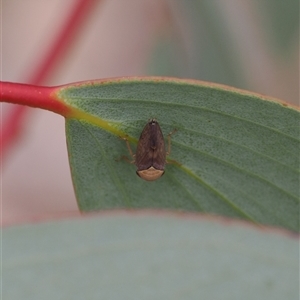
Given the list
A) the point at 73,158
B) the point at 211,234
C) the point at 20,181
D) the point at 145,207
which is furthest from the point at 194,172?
the point at 20,181

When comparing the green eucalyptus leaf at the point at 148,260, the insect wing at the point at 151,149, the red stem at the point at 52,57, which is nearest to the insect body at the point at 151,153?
the insect wing at the point at 151,149

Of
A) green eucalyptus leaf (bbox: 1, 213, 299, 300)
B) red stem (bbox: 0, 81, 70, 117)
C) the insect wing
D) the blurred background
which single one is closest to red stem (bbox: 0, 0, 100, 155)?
the blurred background

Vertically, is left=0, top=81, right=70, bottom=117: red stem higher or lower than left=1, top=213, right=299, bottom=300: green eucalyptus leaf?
higher

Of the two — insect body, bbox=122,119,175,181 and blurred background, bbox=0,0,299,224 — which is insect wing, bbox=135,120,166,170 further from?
blurred background, bbox=0,0,299,224

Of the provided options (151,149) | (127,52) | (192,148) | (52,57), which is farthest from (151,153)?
(127,52)

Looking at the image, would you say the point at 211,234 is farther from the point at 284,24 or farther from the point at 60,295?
the point at 284,24

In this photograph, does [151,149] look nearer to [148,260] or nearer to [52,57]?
[148,260]
